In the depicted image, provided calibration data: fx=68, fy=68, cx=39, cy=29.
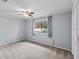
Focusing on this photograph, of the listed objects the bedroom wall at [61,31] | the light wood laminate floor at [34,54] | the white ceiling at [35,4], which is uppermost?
the white ceiling at [35,4]

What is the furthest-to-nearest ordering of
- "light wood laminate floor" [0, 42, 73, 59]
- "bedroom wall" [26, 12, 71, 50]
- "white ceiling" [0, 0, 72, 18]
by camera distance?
"bedroom wall" [26, 12, 71, 50] < "light wood laminate floor" [0, 42, 73, 59] < "white ceiling" [0, 0, 72, 18]

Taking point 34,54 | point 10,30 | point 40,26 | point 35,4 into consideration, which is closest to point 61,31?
point 40,26

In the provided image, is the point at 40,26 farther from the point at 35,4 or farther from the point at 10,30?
the point at 35,4

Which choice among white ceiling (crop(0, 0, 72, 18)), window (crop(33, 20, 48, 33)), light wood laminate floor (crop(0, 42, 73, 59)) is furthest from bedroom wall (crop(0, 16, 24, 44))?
white ceiling (crop(0, 0, 72, 18))

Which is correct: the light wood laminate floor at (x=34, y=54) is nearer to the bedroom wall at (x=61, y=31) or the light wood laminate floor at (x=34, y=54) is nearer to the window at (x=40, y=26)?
the bedroom wall at (x=61, y=31)

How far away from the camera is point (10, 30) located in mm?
5750

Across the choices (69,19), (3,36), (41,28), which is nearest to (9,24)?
(3,36)

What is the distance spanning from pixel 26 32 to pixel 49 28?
302 cm

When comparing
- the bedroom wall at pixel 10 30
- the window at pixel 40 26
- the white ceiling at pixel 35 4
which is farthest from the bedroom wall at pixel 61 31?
the bedroom wall at pixel 10 30

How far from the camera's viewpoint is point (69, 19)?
3.86m

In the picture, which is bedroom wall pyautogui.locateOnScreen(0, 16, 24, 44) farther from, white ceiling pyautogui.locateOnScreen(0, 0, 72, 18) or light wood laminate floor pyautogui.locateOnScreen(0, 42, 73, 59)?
white ceiling pyautogui.locateOnScreen(0, 0, 72, 18)

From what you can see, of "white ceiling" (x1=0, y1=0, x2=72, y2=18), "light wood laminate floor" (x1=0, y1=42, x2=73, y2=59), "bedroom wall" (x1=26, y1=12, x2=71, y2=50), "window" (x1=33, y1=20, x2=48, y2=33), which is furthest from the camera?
"window" (x1=33, y1=20, x2=48, y2=33)

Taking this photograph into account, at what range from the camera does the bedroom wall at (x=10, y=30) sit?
17.2 ft

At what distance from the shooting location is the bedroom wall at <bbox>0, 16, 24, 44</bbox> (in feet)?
17.2
